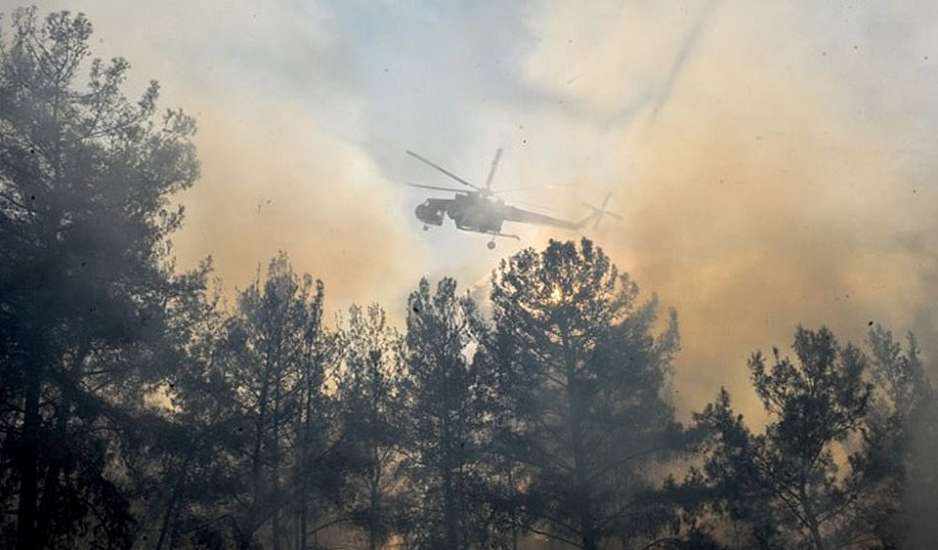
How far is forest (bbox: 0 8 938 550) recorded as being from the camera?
13883mm

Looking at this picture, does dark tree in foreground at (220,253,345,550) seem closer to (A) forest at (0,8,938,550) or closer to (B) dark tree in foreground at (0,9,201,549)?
(A) forest at (0,8,938,550)

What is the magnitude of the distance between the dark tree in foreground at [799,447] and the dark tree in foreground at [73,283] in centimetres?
1655

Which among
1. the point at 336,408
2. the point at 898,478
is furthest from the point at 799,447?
the point at 336,408

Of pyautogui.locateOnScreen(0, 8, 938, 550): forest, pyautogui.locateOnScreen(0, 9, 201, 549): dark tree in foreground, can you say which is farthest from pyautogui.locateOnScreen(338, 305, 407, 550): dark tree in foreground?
pyautogui.locateOnScreen(0, 9, 201, 549): dark tree in foreground

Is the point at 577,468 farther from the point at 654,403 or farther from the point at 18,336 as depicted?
the point at 18,336

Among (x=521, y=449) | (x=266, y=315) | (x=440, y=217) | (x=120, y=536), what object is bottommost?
(x=120, y=536)

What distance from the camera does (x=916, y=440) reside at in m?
27.7

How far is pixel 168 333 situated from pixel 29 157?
16.4 feet

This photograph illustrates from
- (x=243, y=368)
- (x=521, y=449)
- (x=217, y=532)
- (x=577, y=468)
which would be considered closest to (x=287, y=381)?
(x=243, y=368)

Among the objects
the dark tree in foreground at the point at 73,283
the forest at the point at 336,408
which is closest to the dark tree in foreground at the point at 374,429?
the forest at the point at 336,408

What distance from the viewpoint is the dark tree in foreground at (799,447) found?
21.5m

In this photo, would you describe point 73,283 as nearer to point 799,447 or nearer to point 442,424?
point 442,424

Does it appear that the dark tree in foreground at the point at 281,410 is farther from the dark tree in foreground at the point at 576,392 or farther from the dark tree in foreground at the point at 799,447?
the dark tree in foreground at the point at 799,447

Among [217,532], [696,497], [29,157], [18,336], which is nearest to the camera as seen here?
[18,336]
